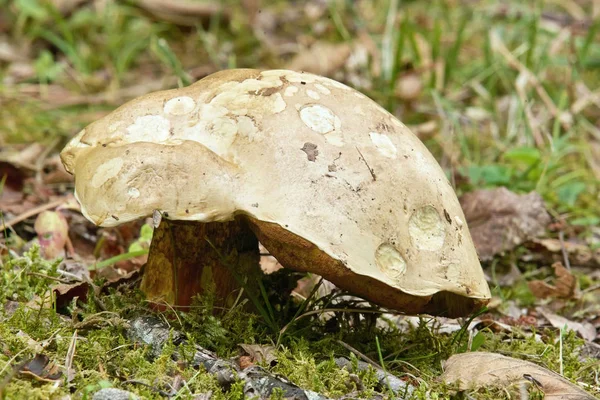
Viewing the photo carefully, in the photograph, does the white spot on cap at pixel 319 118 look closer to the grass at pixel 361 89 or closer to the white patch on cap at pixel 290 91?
the white patch on cap at pixel 290 91

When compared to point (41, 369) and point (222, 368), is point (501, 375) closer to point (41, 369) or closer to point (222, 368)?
point (222, 368)

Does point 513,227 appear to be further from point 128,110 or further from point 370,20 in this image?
point 370,20

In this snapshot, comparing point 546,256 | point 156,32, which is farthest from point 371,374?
point 156,32

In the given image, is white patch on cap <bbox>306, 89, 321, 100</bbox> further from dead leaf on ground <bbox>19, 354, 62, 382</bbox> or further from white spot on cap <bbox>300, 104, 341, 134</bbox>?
dead leaf on ground <bbox>19, 354, 62, 382</bbox>

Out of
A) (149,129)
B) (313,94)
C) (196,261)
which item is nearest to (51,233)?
(196,261)

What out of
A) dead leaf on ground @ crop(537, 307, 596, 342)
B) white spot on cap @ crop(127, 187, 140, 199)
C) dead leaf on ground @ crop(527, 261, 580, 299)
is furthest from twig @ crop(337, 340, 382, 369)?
dead leaf on ground @ crop(527, 261, 580, 299)
